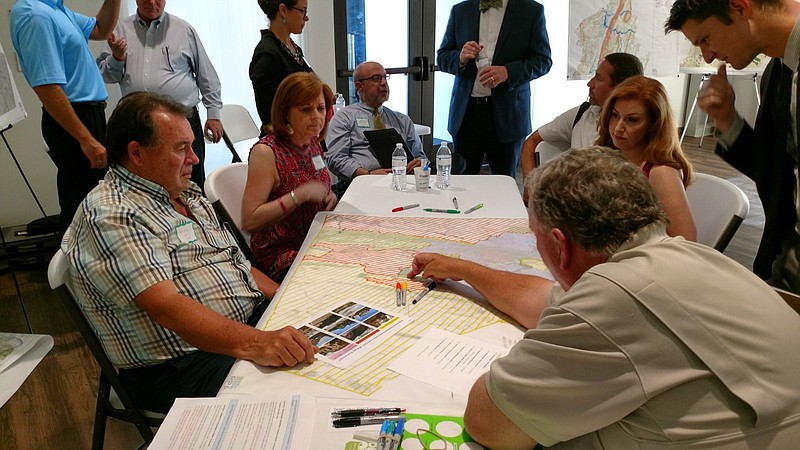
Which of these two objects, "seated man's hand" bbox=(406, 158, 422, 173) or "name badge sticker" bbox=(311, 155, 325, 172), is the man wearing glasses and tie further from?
"name badge sticker" bbox=(311, 155, 325, 172)

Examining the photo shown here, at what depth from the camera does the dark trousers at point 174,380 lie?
1.42m

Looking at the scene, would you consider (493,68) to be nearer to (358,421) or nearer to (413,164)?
(413,164)

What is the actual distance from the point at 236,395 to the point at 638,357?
714mm

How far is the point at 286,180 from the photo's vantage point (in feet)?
7.49

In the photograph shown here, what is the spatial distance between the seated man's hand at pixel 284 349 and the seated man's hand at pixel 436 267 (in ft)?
1.52

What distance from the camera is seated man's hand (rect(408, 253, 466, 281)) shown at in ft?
4.92

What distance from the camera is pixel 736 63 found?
1.53 m

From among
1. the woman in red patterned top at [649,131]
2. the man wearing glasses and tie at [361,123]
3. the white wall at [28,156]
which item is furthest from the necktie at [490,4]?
the white wall at [28,156]

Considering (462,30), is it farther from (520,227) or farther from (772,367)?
(772,367)

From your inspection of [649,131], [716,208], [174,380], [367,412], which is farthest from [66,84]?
[716,208]

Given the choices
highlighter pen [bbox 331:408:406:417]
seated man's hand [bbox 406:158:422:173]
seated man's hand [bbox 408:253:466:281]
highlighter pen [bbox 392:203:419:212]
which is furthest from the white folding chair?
highlighter pen [bbox 331:408:406:417]

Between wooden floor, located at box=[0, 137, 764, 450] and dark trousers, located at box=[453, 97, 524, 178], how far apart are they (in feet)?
5.40

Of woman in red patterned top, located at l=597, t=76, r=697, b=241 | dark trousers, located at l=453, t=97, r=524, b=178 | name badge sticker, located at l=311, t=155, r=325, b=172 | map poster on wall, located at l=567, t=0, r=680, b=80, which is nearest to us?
woman in red patterned top, located at l=597, t=76, r=697, b=241

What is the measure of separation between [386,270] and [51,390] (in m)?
1.72
